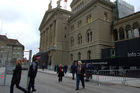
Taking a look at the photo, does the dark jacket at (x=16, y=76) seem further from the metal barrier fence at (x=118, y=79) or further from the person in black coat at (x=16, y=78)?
the metal barrier fence at (x=118, y=79)

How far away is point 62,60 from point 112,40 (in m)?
17.6

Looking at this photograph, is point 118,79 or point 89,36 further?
point 89,36

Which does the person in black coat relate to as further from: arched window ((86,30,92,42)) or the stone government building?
arched window ((86,30,92,42))

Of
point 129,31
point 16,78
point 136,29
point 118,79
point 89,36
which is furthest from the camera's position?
point 89,36

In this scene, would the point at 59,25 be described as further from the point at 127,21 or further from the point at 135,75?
the point at 135,75

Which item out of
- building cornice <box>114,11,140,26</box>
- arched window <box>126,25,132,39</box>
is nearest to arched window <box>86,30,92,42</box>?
building cornice <box>114,11,140,26</box>

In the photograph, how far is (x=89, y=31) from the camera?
32156mm

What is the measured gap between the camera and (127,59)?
17609 mm

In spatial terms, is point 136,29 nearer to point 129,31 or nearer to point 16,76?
point 129,31

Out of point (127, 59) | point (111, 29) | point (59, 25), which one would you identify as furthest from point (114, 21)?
point (59, 25)

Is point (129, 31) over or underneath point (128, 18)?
underneath

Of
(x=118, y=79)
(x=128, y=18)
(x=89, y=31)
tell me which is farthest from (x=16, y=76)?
(x=89, y=31)

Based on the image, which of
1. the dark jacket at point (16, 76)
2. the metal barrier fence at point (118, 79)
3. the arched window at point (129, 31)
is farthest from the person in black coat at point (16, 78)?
the arched window at point (129, 31)

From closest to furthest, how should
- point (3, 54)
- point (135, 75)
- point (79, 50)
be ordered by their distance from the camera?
point (3, 54), point (135, 75), point (79, 50)
